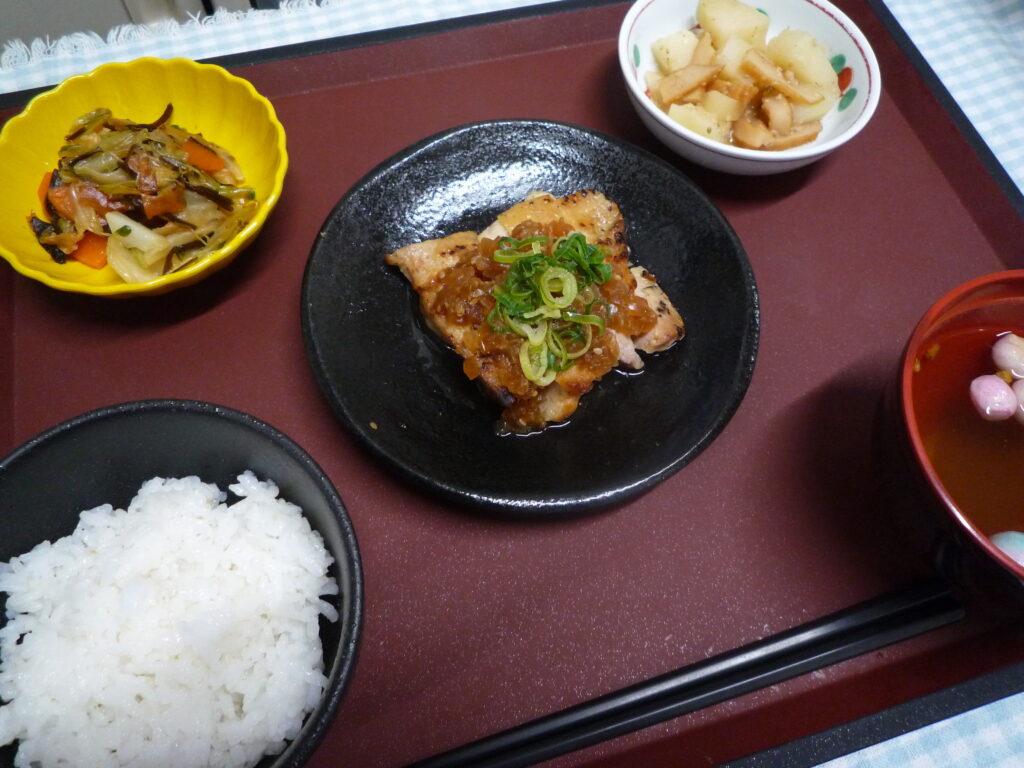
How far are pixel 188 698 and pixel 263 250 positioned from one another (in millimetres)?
1344

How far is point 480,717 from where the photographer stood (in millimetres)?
1675

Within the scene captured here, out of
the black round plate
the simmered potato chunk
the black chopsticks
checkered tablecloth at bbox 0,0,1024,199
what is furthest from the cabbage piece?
the simmered potato chunk

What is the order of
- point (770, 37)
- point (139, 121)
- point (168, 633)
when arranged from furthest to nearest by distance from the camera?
point (770, 37)
point (139, 121)
point (168, 633)

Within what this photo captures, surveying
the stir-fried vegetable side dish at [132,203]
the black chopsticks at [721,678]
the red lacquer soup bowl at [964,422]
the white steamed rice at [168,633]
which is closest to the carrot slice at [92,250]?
the stir-fried vegetable side dish at [132,203]

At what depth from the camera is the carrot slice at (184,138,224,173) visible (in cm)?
217

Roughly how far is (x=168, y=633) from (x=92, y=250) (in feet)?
3.90

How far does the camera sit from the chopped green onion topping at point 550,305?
→ 6.33ft

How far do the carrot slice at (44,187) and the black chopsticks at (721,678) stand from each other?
6.18 feet

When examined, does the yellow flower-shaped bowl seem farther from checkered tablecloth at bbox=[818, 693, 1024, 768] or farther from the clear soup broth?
checkered tablecloth at bbox=[818, 693, 1024, 768]

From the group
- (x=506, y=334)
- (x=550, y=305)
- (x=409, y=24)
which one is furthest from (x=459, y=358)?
(x=409, y=24)

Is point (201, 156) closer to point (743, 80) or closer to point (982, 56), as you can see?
point (743, 80)

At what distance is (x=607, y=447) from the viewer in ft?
6.33

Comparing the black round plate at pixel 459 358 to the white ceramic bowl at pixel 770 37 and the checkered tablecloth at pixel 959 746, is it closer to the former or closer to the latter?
the white ceramic bowl at pixel 770 37

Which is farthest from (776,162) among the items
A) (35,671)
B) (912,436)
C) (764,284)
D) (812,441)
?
(35,671)
